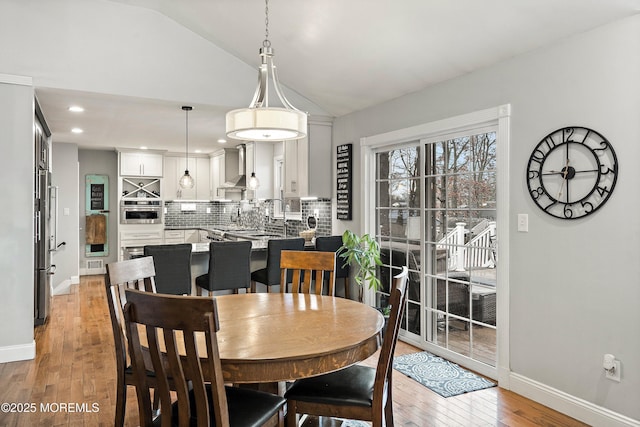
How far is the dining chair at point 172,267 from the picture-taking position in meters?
3.93

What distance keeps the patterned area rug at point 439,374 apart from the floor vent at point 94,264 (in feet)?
22.7

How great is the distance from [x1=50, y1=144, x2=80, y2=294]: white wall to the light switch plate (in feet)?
22.8

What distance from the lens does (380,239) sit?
4773 mm

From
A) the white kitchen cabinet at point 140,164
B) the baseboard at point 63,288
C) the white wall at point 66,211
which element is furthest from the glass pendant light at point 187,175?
the baseboard at point 63,288

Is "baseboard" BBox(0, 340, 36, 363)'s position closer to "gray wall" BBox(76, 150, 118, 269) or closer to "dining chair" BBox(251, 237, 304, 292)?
"dining chair" BBox(251, 237, 304, 292)

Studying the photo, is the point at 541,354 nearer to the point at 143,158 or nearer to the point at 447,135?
the point at 447,135

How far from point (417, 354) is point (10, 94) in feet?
13.7

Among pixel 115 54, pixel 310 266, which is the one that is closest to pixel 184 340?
pixel 310 266

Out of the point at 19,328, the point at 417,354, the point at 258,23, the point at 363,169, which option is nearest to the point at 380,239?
the point at 363,169

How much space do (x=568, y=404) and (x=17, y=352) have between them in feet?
14.0

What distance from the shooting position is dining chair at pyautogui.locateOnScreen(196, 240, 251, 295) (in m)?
4.18

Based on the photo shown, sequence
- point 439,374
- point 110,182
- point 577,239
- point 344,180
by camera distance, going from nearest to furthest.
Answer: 1. point 577,239
2. point 439,374
3. point 344,180
4. point 110,182

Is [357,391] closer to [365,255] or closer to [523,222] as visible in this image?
[523,222]

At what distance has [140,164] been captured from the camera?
8.63 meters
